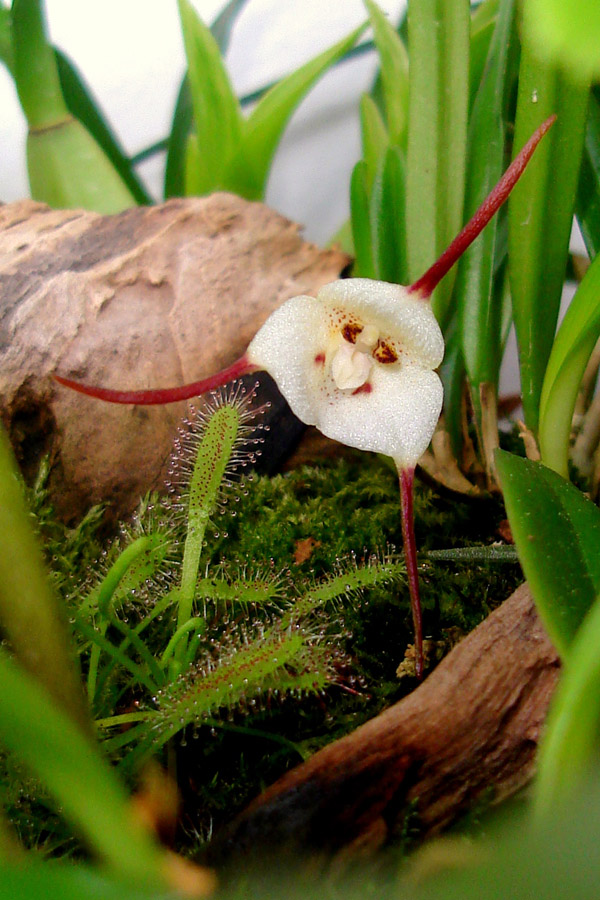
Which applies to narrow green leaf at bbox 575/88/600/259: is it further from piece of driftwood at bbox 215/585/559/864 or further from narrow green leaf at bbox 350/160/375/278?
piece of driftwood at bbox 215/585/559/864

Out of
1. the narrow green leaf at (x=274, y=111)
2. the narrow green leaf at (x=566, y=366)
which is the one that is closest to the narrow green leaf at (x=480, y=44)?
the narrow green leaf at (x=274, y=111)

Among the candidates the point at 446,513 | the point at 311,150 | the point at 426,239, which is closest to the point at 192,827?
the point at 446,513

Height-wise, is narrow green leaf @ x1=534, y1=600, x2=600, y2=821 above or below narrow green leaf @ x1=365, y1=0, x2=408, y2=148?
below

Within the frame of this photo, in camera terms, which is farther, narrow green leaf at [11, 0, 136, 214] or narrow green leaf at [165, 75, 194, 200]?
narrow green leaf at [165, 75, 194, 200]

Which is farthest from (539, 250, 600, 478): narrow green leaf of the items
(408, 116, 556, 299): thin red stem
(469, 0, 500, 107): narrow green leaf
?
(469, 0, 500, 107): narrow green leaf

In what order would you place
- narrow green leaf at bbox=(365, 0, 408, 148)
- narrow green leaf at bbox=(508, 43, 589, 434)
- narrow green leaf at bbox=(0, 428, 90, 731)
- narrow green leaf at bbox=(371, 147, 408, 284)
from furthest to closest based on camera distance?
1. narrow green leaf at bbox=(365, 0, 408, 148)
2. narrow green leaf at bbox=(371, 147, 408, 284)
3. narrow green leaf at bbox=(508, 43, 589, 434)
4. narrow green leaf at bbox=(0, 428, 90, 731)

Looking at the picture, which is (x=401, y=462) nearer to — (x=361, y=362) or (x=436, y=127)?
(x=361, y=362)

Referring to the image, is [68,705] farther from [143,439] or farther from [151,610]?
[143,439]
